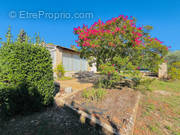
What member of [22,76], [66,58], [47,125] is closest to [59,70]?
[66,58]

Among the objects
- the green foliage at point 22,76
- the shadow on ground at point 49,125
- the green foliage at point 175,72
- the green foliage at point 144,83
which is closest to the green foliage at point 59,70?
the green foliage at point 22,76

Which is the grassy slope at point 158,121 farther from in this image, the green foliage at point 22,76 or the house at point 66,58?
the house at point 66,58

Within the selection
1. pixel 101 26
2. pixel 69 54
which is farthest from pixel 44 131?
pixel 69 54

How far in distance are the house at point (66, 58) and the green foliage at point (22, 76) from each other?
651cm

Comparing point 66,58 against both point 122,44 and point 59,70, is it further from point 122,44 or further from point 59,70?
point 122,44

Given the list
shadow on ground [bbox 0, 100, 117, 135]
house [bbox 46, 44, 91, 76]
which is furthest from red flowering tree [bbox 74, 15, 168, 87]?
house [bbox 46, 44, 91, 76]

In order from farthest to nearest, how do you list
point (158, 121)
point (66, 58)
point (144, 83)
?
point (66, 58), point (144, 83), point (158, 121)

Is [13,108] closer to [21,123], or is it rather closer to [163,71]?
[21,123]

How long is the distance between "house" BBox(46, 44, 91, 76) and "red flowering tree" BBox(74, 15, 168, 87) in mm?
4885

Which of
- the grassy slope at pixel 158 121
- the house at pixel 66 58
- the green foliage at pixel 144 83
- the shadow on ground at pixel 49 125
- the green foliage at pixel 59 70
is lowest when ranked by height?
the grassy slope at pixel 158 121

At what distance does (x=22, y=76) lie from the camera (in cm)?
240

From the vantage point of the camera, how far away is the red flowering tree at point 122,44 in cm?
396

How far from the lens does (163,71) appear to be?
10.8 meters

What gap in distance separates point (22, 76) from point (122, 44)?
4.09m
